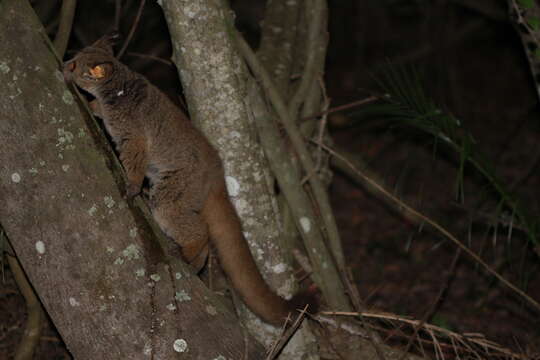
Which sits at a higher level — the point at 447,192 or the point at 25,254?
the point at 25,254

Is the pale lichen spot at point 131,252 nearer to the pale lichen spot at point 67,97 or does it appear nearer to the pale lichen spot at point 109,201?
the pale lichen spot at point 109,201

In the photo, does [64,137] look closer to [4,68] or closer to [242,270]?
[4,68]

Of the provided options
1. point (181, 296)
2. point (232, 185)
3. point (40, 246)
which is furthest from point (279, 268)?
point (40, 246)

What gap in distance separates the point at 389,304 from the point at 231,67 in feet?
11.6

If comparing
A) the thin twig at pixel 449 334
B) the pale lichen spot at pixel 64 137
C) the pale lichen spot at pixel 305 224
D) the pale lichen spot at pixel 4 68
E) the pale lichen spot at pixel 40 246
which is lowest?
the thin twig at pixel 449 334

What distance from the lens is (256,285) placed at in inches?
123

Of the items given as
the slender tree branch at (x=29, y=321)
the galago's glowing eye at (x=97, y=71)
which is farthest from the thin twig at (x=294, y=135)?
the slender tree branch at (x=29, y=321)

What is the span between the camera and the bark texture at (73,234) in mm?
2508

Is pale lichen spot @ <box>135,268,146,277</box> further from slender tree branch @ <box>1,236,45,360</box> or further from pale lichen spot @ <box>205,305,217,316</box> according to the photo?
slender tree branch @ <box>1,236,45,360</box>

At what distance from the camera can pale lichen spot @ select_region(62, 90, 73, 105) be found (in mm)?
2654

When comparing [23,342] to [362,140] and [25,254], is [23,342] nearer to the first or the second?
[25,254]

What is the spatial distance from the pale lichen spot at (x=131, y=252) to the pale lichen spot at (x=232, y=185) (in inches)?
32.4

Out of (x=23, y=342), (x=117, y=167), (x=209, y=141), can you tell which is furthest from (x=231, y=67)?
(x=23, y=342)

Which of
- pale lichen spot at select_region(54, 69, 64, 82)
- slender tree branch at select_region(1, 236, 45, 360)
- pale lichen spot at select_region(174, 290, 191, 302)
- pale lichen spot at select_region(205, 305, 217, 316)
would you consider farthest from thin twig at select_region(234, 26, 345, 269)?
slender tree branch at select_region(1, 236, 45, 360)
